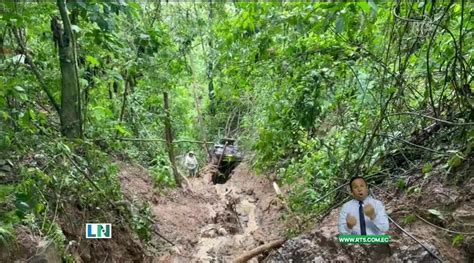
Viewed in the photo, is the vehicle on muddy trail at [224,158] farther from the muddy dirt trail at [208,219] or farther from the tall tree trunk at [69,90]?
the tall tree trunk at [69,90]

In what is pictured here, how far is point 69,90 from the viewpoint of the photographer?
15.8 ft

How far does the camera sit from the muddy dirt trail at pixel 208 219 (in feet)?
21.6

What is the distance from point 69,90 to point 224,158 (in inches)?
418

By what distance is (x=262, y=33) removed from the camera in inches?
178

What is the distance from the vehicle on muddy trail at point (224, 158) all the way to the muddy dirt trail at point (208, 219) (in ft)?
11.7

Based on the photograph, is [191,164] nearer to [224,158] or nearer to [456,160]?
[224,158]

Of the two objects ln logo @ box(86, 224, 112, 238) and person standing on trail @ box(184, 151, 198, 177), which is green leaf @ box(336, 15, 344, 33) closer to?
ln logo @ box(86, 224, 112, 238)

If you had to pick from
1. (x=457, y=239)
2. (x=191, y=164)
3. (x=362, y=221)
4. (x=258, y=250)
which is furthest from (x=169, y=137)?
(x=457, y=239)

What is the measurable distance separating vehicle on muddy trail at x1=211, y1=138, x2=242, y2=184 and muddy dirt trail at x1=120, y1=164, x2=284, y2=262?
3.56 metres

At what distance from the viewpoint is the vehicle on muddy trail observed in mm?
14984

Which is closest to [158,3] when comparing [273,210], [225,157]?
[273,210]

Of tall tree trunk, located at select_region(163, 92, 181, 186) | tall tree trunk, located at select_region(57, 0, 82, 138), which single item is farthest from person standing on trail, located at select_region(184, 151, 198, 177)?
tall tree trunk, located at select_region(57, 0, 82, 138)

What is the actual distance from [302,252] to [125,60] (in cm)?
442

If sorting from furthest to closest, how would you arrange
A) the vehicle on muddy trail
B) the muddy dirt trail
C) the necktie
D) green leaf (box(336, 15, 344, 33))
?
1. the vehicle on muddy trail
2. the muddy dirt trail
3. the necktie
4. green leaf (box(336, 15, 344, 33))
